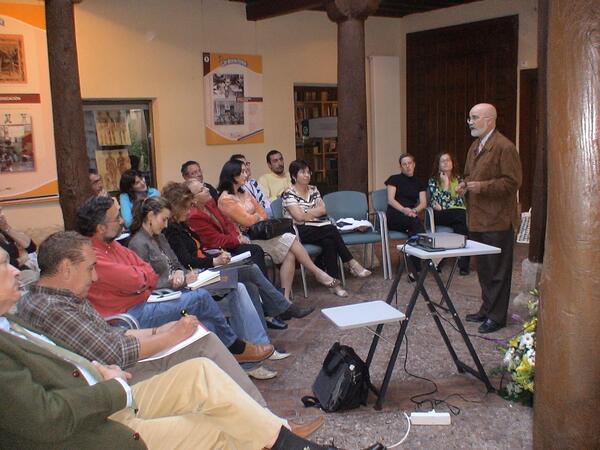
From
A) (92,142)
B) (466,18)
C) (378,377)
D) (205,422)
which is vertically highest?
(466,18)

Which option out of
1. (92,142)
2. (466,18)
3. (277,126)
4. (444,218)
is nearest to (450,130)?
(466,18)

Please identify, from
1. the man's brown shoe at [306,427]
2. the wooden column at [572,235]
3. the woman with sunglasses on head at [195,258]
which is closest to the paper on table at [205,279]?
the woman with sunglasses on head at [195,258]

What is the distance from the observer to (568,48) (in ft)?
7.79

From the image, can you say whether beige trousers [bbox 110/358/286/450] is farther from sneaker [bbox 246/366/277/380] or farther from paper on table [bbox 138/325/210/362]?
sneaker [bbox 246/366/277/380]

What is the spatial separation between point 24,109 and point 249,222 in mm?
3257

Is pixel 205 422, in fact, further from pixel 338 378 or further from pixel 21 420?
pixel 338 378

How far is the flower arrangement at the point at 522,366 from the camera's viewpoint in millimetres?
3635

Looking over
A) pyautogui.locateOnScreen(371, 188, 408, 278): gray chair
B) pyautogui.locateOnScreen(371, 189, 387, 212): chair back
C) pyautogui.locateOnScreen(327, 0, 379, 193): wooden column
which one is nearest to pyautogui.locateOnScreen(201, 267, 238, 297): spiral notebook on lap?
pyautogui.locateOnScreen(371, 188, 408, 278): gray chair

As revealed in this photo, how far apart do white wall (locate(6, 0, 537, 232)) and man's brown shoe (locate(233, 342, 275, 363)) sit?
436 centimetres

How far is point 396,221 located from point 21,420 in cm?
521

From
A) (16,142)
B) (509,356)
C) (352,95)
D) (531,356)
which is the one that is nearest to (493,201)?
(509,356)

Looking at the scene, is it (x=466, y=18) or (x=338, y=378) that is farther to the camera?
(x=466, y=18)

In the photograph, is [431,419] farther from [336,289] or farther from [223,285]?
[336,289]

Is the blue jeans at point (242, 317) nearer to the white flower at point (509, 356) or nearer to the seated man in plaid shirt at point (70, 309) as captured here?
the seated man in plaid shirt at point (70, 309)
